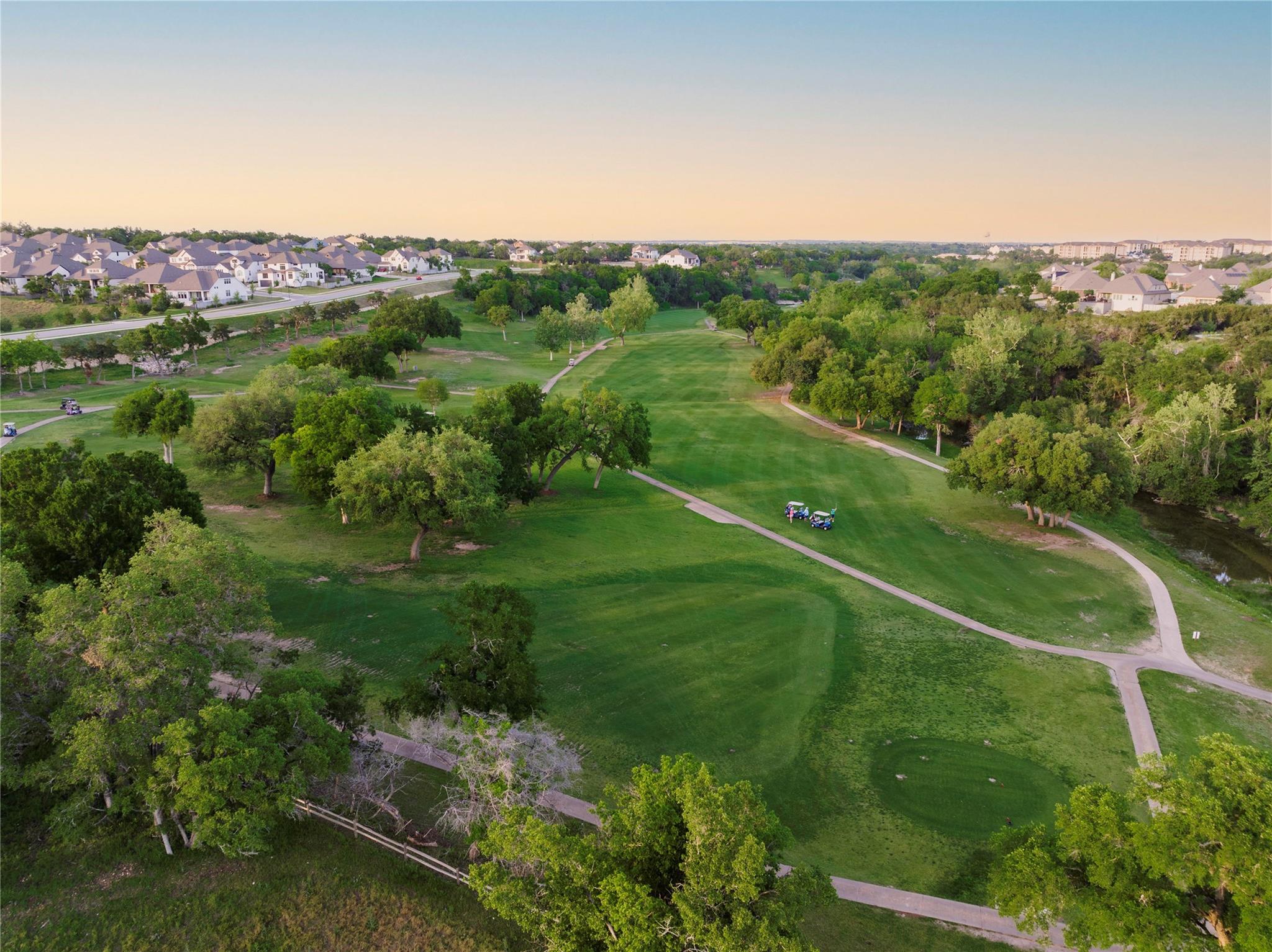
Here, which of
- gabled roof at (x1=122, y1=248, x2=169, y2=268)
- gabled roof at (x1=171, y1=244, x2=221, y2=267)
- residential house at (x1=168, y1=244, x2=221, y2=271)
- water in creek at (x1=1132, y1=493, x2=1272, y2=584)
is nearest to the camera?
water in creek at (x1=1132, y1=493, x2=1272, y2=584)

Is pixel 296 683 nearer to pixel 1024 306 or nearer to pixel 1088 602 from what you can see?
pixel 1088 602

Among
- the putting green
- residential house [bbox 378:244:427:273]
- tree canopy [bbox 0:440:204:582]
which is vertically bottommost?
the putting green

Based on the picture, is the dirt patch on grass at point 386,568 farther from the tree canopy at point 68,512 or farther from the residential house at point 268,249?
the residential house at point 268,249

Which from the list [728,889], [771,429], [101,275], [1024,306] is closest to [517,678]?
[728,889]

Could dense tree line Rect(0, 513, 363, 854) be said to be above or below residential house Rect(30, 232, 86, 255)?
below

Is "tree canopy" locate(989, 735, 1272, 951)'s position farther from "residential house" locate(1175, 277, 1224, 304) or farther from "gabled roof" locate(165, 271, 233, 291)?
"residential house" locate(1175, 277, 1224, 304)

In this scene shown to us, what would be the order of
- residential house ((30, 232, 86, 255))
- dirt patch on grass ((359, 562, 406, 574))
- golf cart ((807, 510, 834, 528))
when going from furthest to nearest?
residential house ((30, 232, 86, 255)) → golf cart ((807, 510, 834, 528)) → dirt patch on grass ((359, 562, 406, 574))

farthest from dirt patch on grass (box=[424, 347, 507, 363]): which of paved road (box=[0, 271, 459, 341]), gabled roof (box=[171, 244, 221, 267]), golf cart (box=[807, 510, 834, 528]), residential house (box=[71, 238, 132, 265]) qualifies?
residential house (box=[71, 238, 132, 265])

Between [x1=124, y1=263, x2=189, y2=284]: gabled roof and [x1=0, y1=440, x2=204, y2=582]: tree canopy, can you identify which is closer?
[x1=0, y1=440, x2=204, y2=582]: tree canopy
